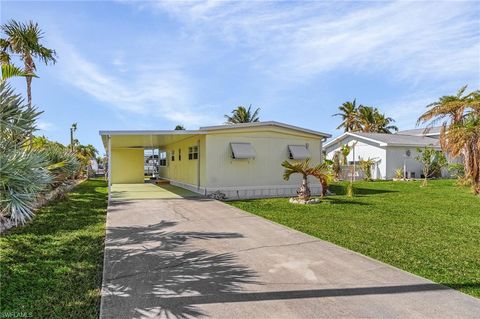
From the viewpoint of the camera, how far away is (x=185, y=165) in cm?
1858

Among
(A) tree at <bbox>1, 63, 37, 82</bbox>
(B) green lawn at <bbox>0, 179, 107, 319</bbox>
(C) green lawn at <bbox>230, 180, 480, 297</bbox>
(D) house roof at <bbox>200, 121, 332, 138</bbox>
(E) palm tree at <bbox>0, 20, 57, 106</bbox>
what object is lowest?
(B) green lawn at <bbox>0, 179, 107, 319</bbox>

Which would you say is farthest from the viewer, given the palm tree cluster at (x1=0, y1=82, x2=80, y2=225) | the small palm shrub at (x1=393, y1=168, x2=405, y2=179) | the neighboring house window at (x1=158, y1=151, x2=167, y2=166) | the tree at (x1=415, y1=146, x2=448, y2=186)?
the small palm shrub at (x1=393, y1=168, x2=405, y2=179)

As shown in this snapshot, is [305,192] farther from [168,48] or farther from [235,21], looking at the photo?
[168,48]

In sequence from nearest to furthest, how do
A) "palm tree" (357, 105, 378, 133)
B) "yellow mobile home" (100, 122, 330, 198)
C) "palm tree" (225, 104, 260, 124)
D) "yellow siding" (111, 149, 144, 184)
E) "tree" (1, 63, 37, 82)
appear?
"tree" (1, 63, 37, 82), "yellow mobile home" (100, 122, 330, 198), "yellow siding" (111, 149, 144, 184), "palm tree" (357, 105, 378, 133), "palm tree" (225, 104, 260, 124)

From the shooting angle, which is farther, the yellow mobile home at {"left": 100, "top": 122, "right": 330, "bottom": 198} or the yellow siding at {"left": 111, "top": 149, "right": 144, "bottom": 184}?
the yellow siding at {"left": 111, "top": 149, "right": 144, "bottom": 184}

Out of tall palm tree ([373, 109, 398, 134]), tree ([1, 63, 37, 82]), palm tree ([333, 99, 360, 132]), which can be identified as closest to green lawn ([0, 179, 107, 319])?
tree ([1, 63, 37, 82])

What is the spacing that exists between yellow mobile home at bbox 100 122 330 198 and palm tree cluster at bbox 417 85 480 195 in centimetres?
668

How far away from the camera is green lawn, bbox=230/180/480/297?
5.37 metres

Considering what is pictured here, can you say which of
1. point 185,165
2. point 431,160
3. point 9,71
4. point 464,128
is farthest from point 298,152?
point 431,160

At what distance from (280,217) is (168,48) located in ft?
25.5

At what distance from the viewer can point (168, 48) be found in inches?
511

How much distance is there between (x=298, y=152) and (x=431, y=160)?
13957 millimetres

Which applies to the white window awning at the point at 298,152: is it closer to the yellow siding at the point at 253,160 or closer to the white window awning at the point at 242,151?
the yellow siding at the point at 253,160

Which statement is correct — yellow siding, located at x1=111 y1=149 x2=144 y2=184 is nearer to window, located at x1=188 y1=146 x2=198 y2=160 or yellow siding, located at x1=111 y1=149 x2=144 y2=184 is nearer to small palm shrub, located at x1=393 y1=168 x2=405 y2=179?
window, located at x1=188 y1=146 x2=198 y2=160
